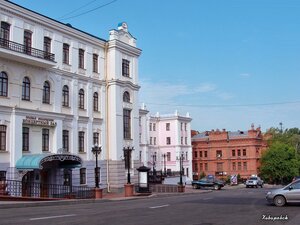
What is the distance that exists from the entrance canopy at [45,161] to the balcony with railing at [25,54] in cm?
702

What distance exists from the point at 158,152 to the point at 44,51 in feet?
193

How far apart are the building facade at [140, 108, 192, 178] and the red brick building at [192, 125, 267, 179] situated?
25.8ft

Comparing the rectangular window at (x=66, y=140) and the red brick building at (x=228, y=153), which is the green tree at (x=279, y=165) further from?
the rectangular window at (x=66, y=140)

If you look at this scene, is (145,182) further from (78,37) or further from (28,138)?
(78,37)

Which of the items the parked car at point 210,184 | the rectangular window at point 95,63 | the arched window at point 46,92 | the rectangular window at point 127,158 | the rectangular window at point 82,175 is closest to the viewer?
the arched window at point 46,92

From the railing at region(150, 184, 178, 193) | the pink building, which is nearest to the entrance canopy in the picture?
the railing at region(150, 184, 178, 193)

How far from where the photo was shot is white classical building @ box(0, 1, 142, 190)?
31688mm

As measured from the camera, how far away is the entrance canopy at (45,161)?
30.7 meters

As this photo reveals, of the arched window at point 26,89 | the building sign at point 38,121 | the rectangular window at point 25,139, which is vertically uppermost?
the arched window at point 26,89

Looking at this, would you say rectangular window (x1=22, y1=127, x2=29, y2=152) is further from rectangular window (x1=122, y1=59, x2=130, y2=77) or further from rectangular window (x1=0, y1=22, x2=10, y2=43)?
rectangular window (x1=122, y1=59, x2=130, y2=77)

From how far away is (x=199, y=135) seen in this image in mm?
105938

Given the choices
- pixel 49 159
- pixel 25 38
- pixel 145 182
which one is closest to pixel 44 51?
pixel 25 38

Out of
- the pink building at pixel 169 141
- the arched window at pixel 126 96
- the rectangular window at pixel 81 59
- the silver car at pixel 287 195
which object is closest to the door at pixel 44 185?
the rectangular window at pixel 81 59

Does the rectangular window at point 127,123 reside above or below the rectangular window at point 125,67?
below
